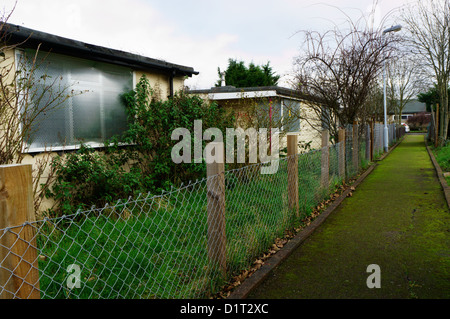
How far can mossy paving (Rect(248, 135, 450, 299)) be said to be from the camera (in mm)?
3342

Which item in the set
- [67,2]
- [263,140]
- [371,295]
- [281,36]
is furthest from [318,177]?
[67,2]

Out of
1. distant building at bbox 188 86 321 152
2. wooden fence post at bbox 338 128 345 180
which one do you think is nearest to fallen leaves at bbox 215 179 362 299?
wooden fence post at bbox 338 128 345 180

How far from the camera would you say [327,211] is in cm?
625

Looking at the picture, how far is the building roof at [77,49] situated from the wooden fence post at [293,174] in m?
3.69

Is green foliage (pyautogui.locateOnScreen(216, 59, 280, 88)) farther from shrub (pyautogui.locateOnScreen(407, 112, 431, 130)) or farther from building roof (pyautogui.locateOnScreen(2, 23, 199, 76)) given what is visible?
shrub (pyautogui.locateOnScreen(407, 112, 431, 130))

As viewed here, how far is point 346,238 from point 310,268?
128 cm

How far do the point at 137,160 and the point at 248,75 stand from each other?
18.2 meters

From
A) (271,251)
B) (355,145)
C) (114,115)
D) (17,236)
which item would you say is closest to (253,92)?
(355,145)

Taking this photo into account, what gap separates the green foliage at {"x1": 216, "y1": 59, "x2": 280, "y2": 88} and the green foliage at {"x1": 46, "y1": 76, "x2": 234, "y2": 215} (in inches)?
644

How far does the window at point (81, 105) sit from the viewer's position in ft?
18.0

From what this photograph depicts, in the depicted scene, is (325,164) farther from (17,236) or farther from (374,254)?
(17,236)

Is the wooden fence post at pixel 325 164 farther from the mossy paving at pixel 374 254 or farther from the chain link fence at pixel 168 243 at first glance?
the mossy paving at pixel 374 254

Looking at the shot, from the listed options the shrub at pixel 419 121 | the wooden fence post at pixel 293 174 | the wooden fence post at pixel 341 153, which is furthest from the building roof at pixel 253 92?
the shrub at pixel 419 121

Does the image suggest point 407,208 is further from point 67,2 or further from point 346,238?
point 67,2
